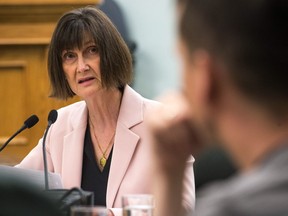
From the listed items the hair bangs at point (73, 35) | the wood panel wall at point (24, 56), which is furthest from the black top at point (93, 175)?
the wood panel wall at point (24, 56)

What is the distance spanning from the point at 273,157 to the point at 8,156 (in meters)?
4.67

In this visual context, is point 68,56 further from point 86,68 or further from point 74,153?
point 74,153

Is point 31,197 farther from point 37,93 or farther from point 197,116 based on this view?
point 37,93

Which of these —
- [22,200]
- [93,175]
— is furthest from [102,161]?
[22,200]

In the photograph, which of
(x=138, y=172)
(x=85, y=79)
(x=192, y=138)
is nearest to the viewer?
(x=192, y=138)

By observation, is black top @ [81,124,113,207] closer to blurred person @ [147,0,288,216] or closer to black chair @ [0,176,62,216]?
black chair @ [0,176,62,216]

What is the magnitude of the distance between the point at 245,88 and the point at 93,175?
7.69 feet

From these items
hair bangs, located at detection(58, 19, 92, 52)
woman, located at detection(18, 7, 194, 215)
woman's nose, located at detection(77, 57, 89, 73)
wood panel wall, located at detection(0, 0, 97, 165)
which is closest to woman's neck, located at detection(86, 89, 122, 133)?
woman, located at detection(18, 7, 194, 215)

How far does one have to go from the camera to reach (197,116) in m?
1.21

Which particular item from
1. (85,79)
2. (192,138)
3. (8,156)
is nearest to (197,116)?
(192,138)

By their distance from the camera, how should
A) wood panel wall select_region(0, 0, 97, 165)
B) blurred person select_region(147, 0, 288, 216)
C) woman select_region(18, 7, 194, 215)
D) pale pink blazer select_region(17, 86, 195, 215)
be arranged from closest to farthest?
1. blurred person select_region(147, 0, 288, 216)
2. pale pink blazer select_region(17, 86, 195, 215)
3. woman select_region(18, 7, 194, 215)
4. wood panel wall select_region(0, 0, 97, 165)

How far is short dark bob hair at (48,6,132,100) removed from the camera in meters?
3.53

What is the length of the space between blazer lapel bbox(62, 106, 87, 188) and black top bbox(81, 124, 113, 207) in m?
0.03

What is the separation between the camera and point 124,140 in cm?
338
